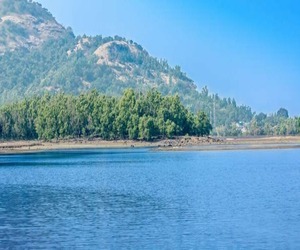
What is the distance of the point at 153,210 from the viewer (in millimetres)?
41844

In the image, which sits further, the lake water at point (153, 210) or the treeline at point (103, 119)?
the treeline at point (103, 119)

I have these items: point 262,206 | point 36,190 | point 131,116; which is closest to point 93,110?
point 131,116

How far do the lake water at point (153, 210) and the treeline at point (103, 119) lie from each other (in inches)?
2951

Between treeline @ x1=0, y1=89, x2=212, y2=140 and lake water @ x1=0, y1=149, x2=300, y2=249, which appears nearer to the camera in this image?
lake water @ x1=0, y1=149, x2=300, y2=249

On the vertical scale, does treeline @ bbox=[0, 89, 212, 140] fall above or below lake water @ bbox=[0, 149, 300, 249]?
above

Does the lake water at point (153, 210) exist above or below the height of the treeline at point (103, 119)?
below

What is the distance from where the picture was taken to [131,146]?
147 meters

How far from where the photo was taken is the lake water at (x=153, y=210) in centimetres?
3241

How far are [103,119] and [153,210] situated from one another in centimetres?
10604

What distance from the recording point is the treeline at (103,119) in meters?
148

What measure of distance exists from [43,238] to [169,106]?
125051 mm

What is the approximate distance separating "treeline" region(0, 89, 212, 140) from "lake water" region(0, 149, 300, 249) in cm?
7496

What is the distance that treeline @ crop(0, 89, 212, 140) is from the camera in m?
148

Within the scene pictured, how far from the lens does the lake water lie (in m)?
32.4
